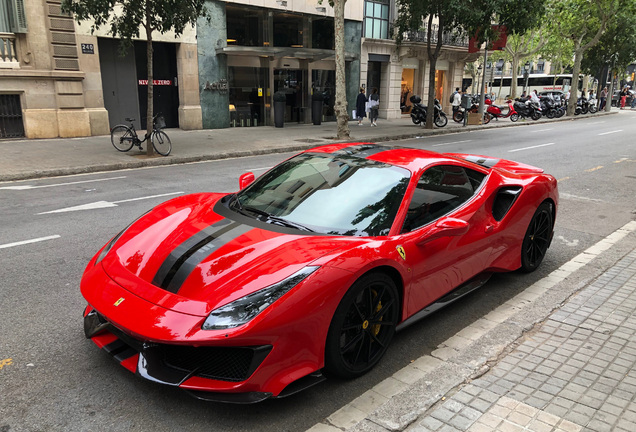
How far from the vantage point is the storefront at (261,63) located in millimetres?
20672

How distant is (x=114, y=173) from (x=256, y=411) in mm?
10091

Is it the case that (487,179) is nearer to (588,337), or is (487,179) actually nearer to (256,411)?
(588,337)

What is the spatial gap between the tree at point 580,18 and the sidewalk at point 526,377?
1268 inches

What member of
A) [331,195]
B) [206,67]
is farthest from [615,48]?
[331,195]

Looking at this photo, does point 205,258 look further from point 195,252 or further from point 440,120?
point 440,120

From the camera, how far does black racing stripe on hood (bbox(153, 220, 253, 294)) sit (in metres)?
2.87

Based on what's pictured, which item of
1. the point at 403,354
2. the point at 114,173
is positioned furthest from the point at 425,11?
the point at 403,354

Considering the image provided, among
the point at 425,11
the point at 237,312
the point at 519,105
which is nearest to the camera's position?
the point at 237,312

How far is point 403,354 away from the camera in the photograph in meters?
3.58

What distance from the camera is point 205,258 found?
299cm

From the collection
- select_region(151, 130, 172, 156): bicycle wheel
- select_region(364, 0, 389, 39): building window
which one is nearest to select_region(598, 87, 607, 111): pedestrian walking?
select_region(364, 0, 389, 39): building window

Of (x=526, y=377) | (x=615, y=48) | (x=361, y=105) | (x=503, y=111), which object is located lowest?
(x=526, y=377)

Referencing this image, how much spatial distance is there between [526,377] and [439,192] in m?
1.53

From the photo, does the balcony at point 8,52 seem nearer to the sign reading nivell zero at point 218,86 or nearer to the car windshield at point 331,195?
the sign reading nivell zero at point 218,86
